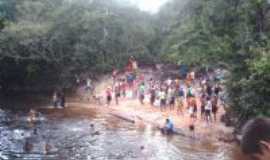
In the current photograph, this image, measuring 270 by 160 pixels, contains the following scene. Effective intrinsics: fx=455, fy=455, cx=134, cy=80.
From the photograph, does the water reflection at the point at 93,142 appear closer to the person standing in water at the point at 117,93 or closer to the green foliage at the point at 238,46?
the green foliage at the point at 238,46

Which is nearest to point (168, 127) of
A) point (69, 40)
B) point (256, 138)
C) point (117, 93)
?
point (117, 93)

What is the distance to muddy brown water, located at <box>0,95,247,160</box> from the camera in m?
20.6

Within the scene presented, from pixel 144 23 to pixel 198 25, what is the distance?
1453cm

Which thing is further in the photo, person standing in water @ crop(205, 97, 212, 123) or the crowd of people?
the crowd of people

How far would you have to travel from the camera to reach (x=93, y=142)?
2336 centimetres

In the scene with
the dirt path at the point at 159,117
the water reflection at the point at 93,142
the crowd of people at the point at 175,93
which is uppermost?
the crowd of people at the point at 175,93

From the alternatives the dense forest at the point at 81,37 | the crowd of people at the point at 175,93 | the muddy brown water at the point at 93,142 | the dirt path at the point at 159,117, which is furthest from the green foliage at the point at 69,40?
the muddy brown water at the point at 93,142

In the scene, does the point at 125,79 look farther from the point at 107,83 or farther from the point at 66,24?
the point at 66,24

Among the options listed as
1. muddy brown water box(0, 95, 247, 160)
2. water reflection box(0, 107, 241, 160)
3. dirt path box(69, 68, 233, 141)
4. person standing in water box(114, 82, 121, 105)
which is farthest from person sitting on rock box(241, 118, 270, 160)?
person standing in water box(114, 82, 121, 105)

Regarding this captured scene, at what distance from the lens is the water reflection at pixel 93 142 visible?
67.6 feet

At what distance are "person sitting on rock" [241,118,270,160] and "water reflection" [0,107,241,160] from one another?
18.1 m

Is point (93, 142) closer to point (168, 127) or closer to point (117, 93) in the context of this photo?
point (168, 127)

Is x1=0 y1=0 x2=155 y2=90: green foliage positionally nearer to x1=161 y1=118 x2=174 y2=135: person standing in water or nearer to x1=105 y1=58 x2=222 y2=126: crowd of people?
x1=105 y1=58 x2=222 y2=126: crowd of people

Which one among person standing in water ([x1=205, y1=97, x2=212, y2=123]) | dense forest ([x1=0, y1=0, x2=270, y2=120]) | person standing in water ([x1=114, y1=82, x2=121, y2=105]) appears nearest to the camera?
person standing in water ([x1=205, y1=97, x2=212, y2=123])
